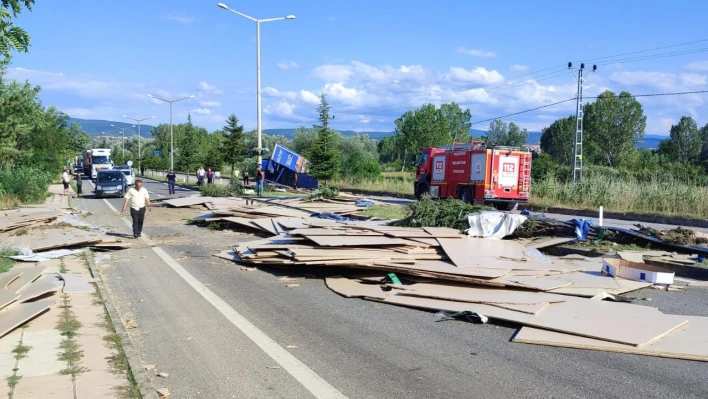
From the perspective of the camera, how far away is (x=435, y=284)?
29.9 feet

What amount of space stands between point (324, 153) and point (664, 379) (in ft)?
124

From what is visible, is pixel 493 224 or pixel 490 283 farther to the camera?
pixel 493 224

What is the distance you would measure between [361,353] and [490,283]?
3061mm

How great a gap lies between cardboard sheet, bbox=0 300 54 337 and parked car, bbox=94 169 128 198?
32.6 meters

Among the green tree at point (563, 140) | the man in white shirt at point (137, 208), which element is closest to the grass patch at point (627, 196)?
the man in white shirt at point (137, 208)

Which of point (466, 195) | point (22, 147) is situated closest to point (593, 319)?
point (466, 195)

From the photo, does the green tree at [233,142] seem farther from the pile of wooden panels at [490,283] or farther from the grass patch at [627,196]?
the pile of wooden panels at [490,283]

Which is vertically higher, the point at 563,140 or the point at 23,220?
A: the point at 563,140

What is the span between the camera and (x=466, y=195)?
93.0 feet

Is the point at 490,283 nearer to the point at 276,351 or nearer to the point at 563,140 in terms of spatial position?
the point at 276,351

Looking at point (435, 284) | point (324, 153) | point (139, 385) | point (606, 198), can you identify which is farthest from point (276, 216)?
point (324, 153)

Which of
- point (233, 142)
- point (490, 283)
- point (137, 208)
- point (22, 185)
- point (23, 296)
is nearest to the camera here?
point (23, 296)

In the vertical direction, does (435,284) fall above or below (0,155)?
below

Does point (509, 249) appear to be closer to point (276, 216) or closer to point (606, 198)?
point (276, 216)
